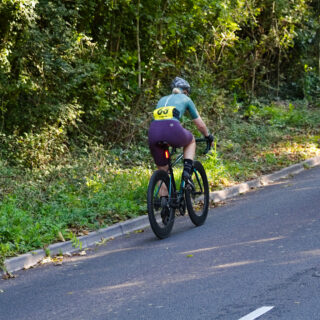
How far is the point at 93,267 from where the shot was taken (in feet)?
24.6

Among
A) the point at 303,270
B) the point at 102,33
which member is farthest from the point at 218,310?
the point at 102,33

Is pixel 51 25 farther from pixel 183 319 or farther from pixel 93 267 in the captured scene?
pixel 183 319

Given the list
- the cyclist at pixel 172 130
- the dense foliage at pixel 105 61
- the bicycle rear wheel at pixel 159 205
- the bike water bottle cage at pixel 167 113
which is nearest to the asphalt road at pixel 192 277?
the bicycle rear wheel at pixel 159 205

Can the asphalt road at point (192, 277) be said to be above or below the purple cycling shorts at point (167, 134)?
below

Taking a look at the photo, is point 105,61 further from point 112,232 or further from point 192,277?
point 192,277

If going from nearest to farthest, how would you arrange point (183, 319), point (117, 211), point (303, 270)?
point (183, 319) → point (303, 270) → point (117, 211)

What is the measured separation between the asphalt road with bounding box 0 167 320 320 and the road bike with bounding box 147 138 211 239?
0.21 m

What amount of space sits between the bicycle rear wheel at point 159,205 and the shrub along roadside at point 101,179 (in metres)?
1.24

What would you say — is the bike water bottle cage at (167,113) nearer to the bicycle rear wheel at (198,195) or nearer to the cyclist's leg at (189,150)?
the cyclist's leg at (189,150)

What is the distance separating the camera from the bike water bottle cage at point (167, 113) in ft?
28.6

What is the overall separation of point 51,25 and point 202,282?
377 inches

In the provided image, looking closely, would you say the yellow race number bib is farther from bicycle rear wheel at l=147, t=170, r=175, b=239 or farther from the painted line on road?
the painted line on road

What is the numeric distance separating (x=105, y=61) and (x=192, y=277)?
1031cm

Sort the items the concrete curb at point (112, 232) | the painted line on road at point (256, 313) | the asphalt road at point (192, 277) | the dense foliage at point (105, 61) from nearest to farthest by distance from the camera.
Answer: the painted line on road at point (256, 313), the asphalt road at point (192, 277), the concrete curb at point (112, 232), the dense foliage at point (105, 61)
